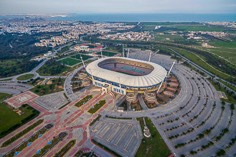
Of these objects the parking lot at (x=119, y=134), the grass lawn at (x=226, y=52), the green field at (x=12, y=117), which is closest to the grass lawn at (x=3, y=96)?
the green field at (x=12, y=117)

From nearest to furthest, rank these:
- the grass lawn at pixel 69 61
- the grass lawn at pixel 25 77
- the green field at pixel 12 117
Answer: the green field at pixel 12 117 < the grass lawn at pixel 25 77 < the grass lawn at pixel 69 61

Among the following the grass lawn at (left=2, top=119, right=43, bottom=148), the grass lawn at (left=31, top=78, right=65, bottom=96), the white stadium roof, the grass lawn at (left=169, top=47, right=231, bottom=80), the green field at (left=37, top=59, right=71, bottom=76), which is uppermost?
the white stadium roof

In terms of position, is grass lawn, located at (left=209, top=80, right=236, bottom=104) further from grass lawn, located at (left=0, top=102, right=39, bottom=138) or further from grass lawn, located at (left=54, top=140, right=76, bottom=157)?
grass lawn, located at (left=0, top=102, right=39, bottom=138)

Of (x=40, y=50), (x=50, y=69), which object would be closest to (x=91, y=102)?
(x=50, y=69)

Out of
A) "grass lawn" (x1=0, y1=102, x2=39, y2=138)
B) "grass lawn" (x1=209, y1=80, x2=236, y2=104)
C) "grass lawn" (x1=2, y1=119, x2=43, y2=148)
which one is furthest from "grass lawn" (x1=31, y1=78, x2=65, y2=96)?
"grass lawn" (x1=209, y1=80, x2=236, y2=104)

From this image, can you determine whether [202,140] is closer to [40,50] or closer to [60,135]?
[60,135]

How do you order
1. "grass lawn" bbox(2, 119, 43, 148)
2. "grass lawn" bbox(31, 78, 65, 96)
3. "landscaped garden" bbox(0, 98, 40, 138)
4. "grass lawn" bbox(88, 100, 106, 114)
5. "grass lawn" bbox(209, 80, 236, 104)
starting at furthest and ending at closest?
"grass lawn" bbox(31, 78, 65, 96) < "grass lawn" bbox(209, 80, 236, 104) < "grass lawn" bbox(88, 100, 106, 114) < "landscaped garden" bbox(0, 98, 40, 138) < "grass lawn" bbox(2, 119, 43, 148)

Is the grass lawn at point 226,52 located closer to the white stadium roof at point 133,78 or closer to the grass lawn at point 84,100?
the white stadium roof at point 133,78
